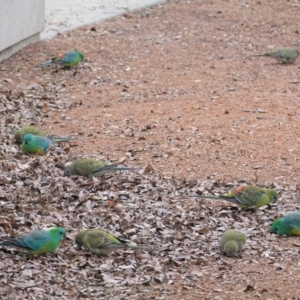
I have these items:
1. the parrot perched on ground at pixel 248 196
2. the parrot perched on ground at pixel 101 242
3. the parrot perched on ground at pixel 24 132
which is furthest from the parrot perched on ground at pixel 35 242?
the parrot perched on ground at pixel 24 132

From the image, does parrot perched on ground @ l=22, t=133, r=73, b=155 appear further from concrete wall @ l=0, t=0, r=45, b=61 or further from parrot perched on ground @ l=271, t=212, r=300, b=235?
Result: concrete wall @ l=0, t=0, r=45, b=61

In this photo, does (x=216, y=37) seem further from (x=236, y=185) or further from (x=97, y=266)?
(x=97, y=266)

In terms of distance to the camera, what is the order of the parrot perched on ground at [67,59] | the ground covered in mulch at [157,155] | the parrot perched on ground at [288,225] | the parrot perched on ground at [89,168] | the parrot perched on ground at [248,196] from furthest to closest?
the parrot perched on ground at [67,59]
the parrot perched on ground at [89,168]
the parrot perched on ground at [248,196]
the parrot perched on ground at [288,225]
the ground covered in mulch at [157,155]

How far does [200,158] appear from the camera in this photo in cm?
795

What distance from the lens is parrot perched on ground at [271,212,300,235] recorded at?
6309mm

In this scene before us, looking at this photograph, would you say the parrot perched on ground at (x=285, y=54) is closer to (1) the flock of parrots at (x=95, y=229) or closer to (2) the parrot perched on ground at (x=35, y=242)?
(1) the flock of parrots at (x=95, y=229)

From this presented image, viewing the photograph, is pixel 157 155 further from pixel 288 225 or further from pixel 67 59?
pixel 67 59

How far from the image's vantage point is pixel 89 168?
7277 millimetres

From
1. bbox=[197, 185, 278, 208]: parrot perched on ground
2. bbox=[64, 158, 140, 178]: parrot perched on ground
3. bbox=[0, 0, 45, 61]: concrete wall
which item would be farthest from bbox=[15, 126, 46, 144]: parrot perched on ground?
bbox=[0, 0, 45, 61]: concrete wall

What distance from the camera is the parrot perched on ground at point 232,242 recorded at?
19.4ft

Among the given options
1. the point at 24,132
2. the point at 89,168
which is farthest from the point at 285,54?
the point at 89,168

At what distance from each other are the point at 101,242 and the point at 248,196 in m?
1.46

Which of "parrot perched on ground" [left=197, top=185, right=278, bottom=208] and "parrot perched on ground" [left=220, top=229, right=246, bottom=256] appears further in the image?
"parrot perched on ground" [left=197, top=185, right=278, bottom=208]

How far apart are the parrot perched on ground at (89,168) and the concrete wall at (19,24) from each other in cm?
418
